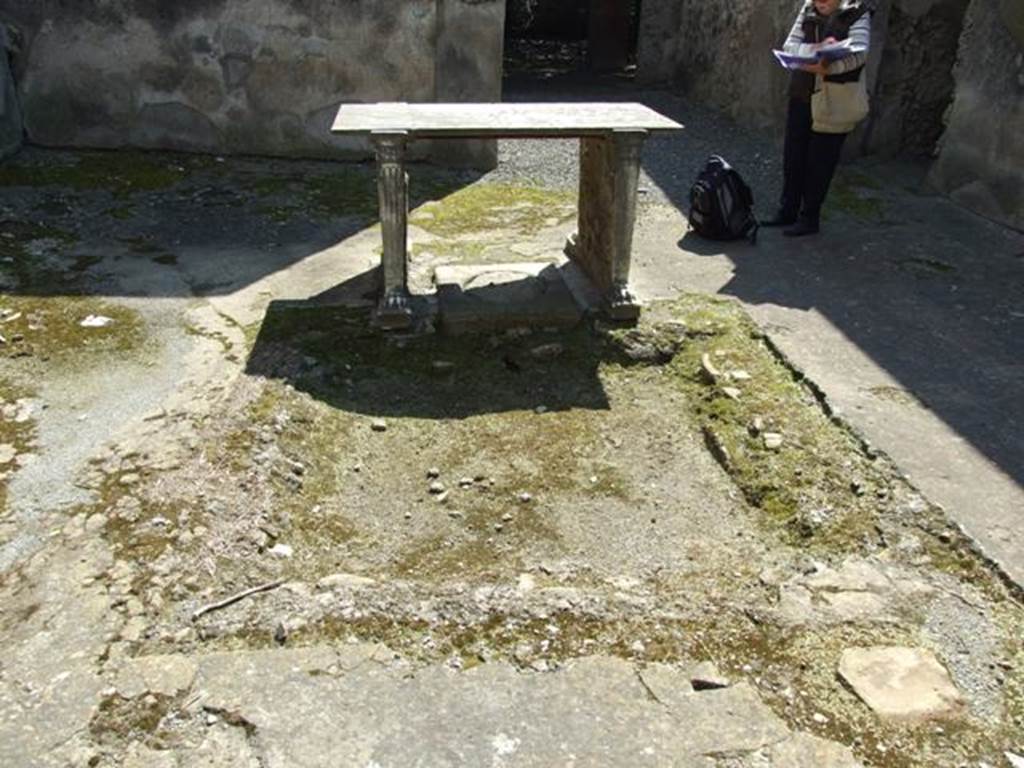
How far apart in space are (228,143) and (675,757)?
6.87 metres

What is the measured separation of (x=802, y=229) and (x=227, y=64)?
15.6ft

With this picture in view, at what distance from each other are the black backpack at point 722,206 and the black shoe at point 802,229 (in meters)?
0.24

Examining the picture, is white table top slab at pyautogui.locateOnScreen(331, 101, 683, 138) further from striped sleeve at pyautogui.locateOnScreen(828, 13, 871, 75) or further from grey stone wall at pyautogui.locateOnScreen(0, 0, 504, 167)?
grey stone wall at pyautogui.locateOnScreen(0, 0, 504, 167)

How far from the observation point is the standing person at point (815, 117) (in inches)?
214

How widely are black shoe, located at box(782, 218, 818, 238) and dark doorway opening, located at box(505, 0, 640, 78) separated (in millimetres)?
6802

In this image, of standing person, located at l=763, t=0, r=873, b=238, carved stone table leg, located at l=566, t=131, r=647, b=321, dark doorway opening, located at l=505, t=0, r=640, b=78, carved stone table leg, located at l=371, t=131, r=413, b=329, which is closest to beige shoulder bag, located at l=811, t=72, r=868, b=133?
standing person, located at l=763, t=0, r=873, b=238

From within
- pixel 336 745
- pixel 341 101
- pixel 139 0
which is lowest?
pixel 336 745

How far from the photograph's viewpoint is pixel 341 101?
758cm

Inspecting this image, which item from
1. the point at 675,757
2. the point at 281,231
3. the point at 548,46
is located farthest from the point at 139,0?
the point at 548,46

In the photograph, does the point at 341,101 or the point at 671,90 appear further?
the point at 671,90

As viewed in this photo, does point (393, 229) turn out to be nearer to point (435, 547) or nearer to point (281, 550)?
point (435, 547)

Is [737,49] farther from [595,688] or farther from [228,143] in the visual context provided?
[595,688]

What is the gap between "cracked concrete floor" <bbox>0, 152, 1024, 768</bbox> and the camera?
229 centimetres

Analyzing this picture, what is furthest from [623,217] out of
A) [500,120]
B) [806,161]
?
[806,161]
